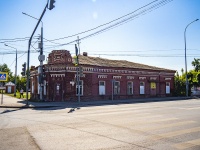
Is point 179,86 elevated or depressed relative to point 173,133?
elevated

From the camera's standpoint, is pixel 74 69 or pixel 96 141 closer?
pixel 96 141

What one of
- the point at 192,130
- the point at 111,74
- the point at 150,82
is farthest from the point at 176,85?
the point at 192,130

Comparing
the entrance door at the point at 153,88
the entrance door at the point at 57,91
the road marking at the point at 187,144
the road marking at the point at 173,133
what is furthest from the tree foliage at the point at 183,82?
the road marking at the point at 187,144

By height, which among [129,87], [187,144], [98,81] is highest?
[98,81]

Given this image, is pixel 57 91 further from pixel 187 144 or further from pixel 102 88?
pixel 187 144

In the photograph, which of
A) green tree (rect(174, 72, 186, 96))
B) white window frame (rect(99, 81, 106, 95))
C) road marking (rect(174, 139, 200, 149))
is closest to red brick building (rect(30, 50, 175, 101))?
white window frame (rect(99, 81, 106, 95))

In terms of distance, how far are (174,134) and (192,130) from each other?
1228mm

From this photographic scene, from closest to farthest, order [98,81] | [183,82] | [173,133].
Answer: [173,133] < [98,81] < [183,82]

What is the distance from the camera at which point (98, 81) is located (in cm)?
2983

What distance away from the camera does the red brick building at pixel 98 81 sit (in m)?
27.2

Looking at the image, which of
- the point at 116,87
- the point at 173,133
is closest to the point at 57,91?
the point at 116,87

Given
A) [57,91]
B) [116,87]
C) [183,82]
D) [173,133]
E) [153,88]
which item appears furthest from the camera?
[183,82]

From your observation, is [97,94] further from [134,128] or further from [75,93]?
[134,128]

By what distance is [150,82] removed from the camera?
35469 millimetres
